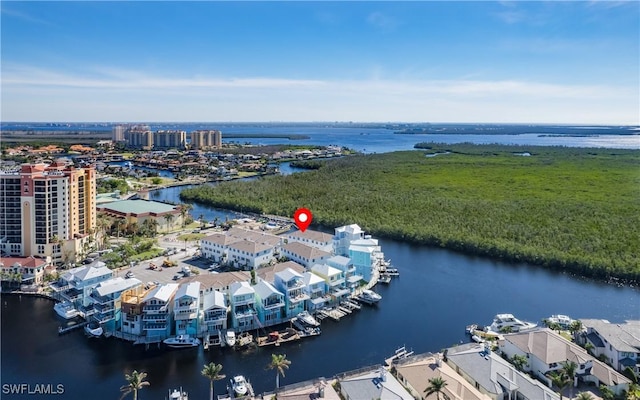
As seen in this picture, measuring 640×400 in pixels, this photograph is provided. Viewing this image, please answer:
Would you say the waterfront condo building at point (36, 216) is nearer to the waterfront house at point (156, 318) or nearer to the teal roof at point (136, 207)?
the teal roof at point (136, 207)

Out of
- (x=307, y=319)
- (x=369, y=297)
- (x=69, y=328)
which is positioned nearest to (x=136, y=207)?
(x=69, y=328)

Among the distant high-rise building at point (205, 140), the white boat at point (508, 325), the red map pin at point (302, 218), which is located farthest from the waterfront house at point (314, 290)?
the distant high-rise building at point (205, 140)

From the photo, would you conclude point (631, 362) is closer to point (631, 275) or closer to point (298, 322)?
point (631, 275)

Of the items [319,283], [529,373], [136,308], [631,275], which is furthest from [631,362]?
[136,308]

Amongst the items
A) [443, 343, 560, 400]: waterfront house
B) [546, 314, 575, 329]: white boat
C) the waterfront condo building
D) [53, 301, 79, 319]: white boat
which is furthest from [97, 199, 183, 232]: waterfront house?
[546, 314, 575, 329]: white boat

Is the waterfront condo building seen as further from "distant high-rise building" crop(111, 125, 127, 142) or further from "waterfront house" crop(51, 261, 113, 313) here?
"distant high-rise building" crop(111, 125, 127, 142)

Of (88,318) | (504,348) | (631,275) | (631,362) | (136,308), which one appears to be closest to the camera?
(631,362)

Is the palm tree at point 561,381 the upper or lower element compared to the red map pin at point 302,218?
lower
